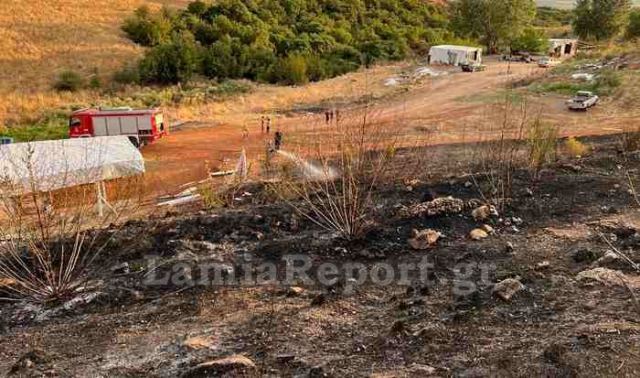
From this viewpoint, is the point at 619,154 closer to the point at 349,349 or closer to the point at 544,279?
the point at 544,279

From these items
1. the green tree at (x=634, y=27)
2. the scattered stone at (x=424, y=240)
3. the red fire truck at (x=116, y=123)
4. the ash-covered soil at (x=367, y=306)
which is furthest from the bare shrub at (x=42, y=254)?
the green tree at (x=634, y=27)

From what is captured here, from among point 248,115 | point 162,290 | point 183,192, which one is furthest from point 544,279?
point 248,115

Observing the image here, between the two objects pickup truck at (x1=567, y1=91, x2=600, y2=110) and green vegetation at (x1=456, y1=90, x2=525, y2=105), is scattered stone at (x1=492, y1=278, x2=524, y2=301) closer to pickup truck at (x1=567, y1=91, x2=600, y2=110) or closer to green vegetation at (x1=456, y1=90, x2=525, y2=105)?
pickup truck at (x1=567, y1=91, x2=600, y2=110)

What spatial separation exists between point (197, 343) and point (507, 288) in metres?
3.25

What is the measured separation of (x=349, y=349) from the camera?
5.33 m

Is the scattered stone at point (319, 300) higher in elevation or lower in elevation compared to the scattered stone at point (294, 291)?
higher

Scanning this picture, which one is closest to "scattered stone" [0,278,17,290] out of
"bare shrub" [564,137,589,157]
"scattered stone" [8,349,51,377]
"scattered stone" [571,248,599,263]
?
"scattered stone" [8,349,51,377]

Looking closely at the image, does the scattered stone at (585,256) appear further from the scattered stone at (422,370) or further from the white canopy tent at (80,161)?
the white canopy tent at (80,161)

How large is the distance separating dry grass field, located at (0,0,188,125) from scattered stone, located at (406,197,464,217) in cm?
2647

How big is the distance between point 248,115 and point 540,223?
23828mm

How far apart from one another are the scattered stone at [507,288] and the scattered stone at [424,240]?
158cm

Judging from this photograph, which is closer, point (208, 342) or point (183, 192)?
point (208, 342)

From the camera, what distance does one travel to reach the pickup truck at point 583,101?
2568cm

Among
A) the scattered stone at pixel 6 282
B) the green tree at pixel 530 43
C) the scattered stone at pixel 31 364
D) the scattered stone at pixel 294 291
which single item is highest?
the green tree at pixel 530 43
